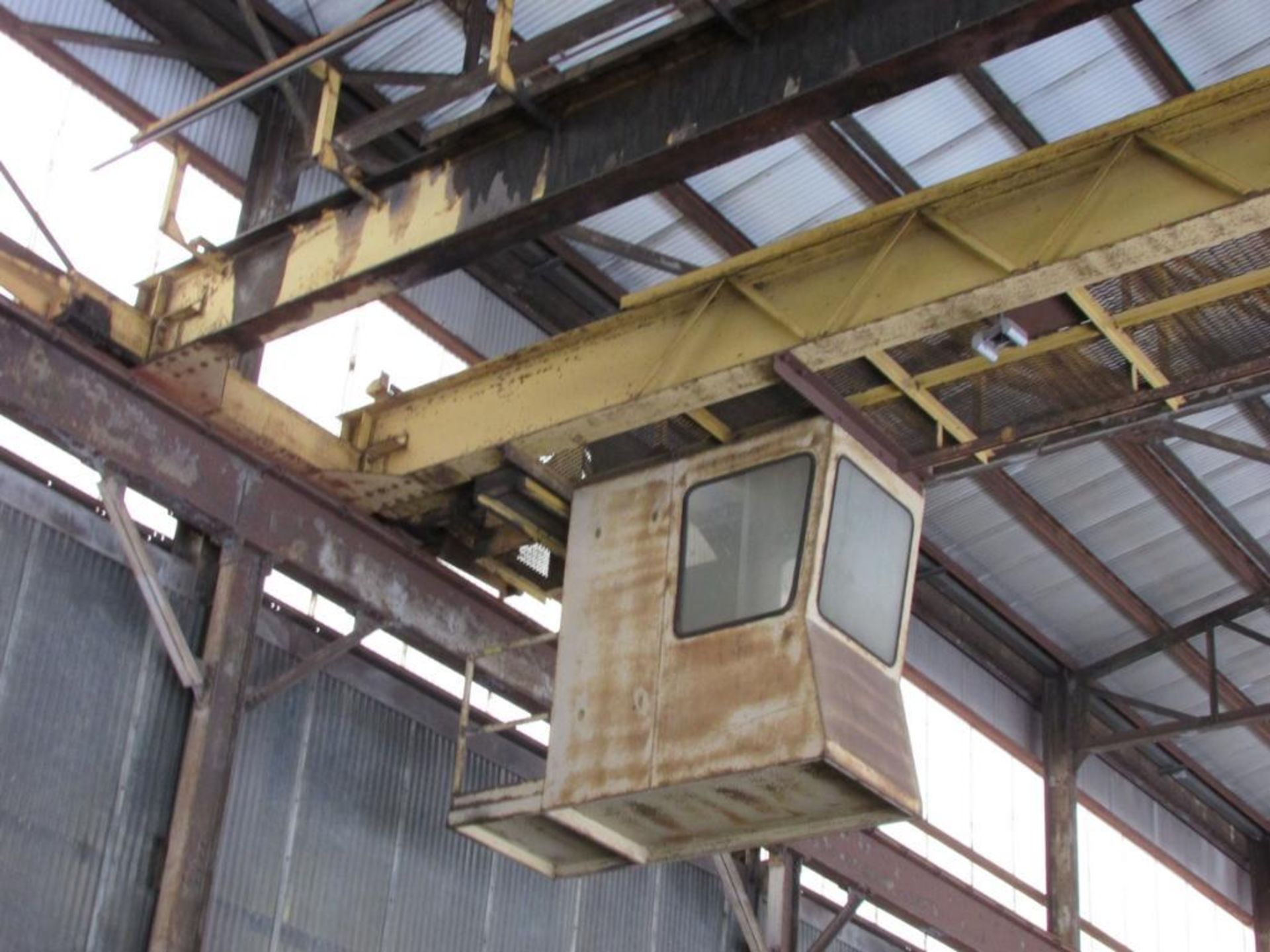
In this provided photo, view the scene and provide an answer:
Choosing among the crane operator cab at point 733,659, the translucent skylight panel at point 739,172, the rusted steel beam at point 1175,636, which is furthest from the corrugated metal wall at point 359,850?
the rusted steel beam at point 1175,636

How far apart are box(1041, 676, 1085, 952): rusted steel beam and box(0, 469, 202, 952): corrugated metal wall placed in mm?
13570

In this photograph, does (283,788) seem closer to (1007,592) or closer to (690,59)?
A: (690,59)

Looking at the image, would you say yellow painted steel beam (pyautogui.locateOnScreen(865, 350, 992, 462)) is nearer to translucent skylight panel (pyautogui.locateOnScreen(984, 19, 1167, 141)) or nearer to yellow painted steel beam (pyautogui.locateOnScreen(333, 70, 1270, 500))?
yellow painted steel beam (pyautogui.locateOnScreen(333, 70, 1270, 500))

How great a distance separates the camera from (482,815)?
1430 centimetres

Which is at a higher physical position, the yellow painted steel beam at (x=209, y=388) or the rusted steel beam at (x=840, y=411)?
the yellow painted steel beam at (x=209, y=388)

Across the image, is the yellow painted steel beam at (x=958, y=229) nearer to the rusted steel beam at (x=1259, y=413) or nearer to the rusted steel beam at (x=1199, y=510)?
the rusted steel beam at (x=1199, y=510)

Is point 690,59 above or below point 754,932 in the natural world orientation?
above

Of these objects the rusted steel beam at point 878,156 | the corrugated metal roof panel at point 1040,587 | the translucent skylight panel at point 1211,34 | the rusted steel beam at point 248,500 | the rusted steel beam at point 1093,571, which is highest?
the translucent skylight panel at point 1211,34

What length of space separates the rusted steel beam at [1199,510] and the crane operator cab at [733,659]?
7648 mm

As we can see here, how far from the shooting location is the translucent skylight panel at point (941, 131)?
54.5 feet

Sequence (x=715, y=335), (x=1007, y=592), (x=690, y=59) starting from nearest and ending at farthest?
(x=690, y=59) < (x=715, y=335) < (x=1007, y=592)

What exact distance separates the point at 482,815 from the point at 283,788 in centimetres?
149

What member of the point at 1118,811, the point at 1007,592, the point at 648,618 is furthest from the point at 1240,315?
the point at 1118,811

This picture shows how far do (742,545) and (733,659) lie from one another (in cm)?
86
